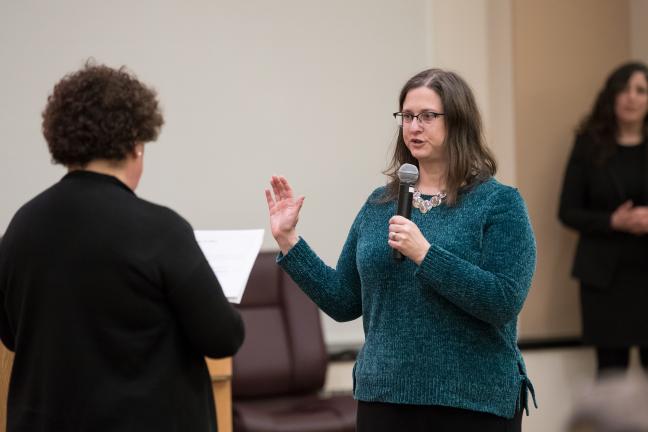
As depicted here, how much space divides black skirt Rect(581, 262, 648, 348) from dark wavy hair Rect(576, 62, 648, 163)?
0.56 m

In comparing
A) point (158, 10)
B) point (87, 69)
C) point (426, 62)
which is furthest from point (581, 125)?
point (87, 69)

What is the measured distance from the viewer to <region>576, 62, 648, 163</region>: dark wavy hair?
165 inches

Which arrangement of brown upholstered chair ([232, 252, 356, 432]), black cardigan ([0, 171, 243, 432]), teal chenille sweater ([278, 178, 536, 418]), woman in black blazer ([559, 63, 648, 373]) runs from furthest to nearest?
woman in black blazer ([559, 63, 648, 373]), brown upholstered chair ([232, 252, 356, 432]), teal chenille sweater ([278, 178, 536, 418]), black cardigan ([0, 171, 243, 432])

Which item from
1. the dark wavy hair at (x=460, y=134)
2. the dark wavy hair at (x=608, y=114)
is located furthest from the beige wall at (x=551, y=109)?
the dark wavy hair at (x=460, y=134)

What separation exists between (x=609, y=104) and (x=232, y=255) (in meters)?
2.59

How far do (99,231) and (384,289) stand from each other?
0.70 meters

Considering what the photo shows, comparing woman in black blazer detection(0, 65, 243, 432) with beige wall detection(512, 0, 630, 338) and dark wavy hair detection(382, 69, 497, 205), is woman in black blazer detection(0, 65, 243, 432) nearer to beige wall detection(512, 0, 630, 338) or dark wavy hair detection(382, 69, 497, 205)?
dark wavy hair detection(382, 69, 497, 205)

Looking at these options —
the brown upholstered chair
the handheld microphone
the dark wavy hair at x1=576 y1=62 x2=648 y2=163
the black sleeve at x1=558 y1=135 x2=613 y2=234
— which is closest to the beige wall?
the black sleeve at x1=558 y1=135 x2=613 y2=234

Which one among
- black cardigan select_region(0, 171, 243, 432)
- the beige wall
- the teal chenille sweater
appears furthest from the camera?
the beige wall

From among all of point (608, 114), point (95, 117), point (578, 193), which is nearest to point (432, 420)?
point (95, 117)

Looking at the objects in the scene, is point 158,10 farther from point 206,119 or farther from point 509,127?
point 509,127

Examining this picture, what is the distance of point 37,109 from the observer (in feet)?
12.6

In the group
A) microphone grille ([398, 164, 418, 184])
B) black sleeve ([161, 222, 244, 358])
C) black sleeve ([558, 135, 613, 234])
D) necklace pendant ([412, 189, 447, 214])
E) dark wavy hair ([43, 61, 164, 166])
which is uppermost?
dark wavy hair ([43, 61, 164, 166])

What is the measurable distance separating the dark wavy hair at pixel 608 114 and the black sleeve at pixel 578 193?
62 millimetres
